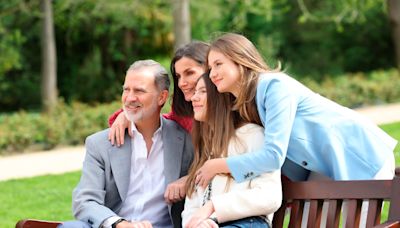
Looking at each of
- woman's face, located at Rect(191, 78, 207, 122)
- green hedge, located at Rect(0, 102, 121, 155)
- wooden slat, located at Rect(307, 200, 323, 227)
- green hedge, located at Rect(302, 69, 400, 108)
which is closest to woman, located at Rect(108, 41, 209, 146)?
woman's face, located at Rect(191, 78, 207, 122)

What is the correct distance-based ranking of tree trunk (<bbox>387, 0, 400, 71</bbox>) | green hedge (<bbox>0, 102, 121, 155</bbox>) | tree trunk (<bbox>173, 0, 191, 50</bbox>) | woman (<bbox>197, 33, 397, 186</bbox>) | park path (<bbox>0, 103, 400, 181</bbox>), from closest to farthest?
woman (<bbox>197, 33, 397, 186</bbox>) < park path (<bbox>0, 103, 400, 181</bbox>) < green hedge (<bbox>0, 102, 121, 155</bbox>) < tree trunk (<bbox>173, 0, 191, 50</bbox>) < tree trunk (<bbox>387, 0, 400, 71</bbox>)

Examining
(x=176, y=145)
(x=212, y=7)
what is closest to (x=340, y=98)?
(x=212, y=7)

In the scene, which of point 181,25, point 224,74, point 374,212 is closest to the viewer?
point 374,212

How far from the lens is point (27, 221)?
12.2 feet

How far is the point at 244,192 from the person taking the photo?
367 cm

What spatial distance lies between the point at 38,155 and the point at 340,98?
20.2 feet

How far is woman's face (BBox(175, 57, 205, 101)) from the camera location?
4152mm

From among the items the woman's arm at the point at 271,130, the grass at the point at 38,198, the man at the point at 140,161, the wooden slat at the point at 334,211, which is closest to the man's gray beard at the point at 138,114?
the man at the point at 140,161

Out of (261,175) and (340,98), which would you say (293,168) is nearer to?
(261,175)

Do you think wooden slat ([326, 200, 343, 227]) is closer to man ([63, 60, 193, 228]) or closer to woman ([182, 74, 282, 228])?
woman ([182, 74, 282, 228])

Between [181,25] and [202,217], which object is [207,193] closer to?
[202,217]

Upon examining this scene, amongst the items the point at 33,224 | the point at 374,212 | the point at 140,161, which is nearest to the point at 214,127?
the point at 140,161

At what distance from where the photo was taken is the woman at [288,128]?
3668mm

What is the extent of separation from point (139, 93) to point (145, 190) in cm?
48
